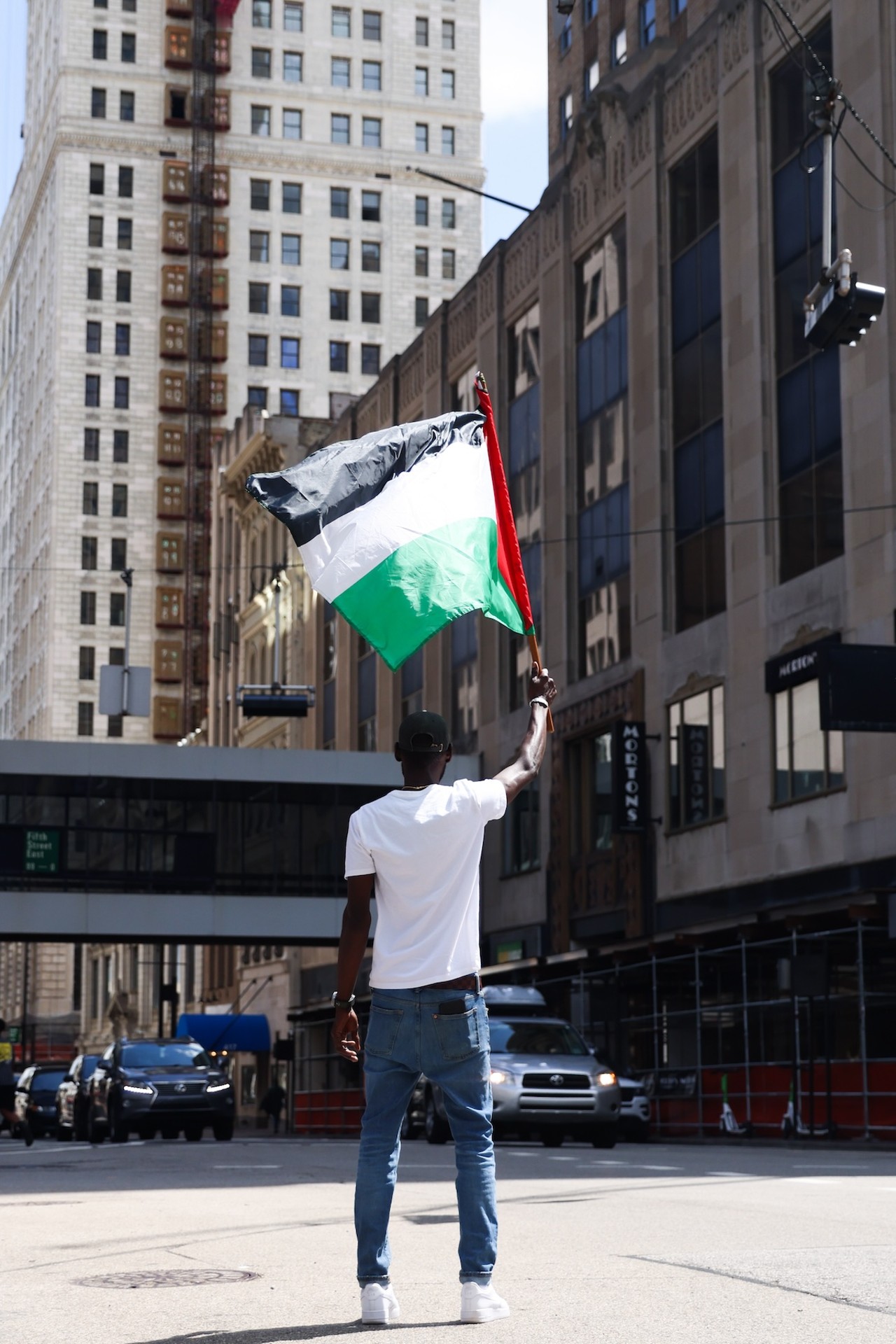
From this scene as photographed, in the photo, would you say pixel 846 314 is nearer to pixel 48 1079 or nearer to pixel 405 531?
pixel 405 531

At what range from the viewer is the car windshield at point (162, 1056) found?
3050 cm

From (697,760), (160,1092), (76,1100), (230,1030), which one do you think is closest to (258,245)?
(230,1030)

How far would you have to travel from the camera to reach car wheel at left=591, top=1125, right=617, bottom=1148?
2508cm

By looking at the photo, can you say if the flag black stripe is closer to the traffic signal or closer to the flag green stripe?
the flag green stripe

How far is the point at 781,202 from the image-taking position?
33969 mm

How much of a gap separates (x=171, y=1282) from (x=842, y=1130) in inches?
881

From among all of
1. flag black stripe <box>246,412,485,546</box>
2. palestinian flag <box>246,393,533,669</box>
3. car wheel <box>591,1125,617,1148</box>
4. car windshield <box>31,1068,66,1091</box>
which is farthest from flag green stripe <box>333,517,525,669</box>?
car windshield <box>31,1068,66,1091</box>

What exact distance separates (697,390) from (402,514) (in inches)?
1154

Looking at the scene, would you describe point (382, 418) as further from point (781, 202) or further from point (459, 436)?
point (459, 436)

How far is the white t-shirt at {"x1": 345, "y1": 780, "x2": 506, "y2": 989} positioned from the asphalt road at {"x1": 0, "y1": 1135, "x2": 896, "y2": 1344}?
1.18 meters

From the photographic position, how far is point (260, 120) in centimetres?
10750

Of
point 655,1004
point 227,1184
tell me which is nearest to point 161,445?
point 655,1004

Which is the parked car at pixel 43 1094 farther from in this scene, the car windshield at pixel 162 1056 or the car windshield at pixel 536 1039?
the car windshield at pixel 536 1039

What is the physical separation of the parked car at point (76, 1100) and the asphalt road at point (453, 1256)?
1511 cm
